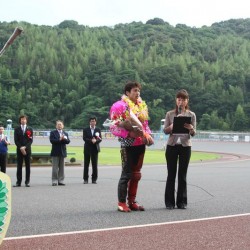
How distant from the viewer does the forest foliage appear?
114m

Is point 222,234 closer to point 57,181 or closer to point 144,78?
point 57,181

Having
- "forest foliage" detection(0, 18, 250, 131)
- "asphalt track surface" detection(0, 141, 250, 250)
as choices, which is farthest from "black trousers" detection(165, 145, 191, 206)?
"forest foliage" detection(0, 18, 250, 131)

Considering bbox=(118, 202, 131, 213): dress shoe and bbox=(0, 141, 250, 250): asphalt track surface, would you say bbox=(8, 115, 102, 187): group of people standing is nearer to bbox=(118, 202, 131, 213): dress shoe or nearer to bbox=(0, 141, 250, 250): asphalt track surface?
bbox=(0, 141, 250, 250): asphalt track surface

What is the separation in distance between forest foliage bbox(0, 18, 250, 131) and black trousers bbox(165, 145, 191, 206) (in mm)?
97341

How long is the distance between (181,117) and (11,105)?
112889 mm

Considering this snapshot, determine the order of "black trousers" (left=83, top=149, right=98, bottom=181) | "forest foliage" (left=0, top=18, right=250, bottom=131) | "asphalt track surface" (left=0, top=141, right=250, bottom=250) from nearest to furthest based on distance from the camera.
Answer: "asphalt track surface" (left=0, top=141, right=250, bottom=250) < "black trousers" (left=83, top=149, right=98, bottom=181) < "forest foliage" (left=0, top=18, right=250, bottom=131)

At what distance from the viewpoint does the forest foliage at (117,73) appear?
113812 mm

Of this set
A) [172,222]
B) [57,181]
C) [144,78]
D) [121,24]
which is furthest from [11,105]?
[172,222]

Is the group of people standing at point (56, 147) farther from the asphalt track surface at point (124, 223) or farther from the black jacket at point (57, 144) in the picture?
the asphalt track surface at point (124, 223)

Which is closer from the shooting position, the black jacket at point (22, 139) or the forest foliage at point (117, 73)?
the black jacket at point (22, 139)

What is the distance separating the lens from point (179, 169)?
8.27 metres

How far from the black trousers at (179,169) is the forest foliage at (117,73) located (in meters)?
Result: 97.3

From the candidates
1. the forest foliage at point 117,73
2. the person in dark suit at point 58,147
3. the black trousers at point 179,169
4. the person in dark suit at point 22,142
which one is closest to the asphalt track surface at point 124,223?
the black trousers at point 179,169

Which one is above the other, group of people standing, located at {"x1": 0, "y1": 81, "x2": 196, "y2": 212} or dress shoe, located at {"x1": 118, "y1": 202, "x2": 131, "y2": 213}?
group of people standing, located at {"x1": 0, "y1": 81, "x2": 196, "y2": 212}
